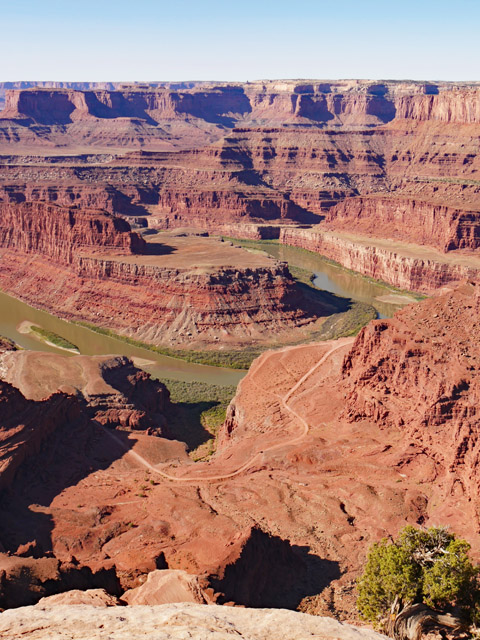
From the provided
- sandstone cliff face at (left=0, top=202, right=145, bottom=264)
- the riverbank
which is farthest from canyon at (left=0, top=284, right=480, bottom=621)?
sandstone cliff face at (left=0, top=202, right=145, bottom=264)

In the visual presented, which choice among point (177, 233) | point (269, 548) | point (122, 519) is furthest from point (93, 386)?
point (177, 233)

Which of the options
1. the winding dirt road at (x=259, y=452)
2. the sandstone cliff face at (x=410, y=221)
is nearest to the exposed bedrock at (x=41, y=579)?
the winding dirt road at (x=259, y=452)

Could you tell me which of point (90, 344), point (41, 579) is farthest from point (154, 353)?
point (41, 579)

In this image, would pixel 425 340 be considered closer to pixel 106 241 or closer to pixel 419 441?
pixel 419 441

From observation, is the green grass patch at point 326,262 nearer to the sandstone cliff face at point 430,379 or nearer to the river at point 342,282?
the river at point 342,282

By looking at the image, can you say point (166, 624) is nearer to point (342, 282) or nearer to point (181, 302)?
point (181, 302)

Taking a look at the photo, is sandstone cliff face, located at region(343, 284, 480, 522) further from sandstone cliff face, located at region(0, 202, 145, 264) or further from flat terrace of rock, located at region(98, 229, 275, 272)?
sandstone cliff face, located at region(0, 202, 145, 264)
